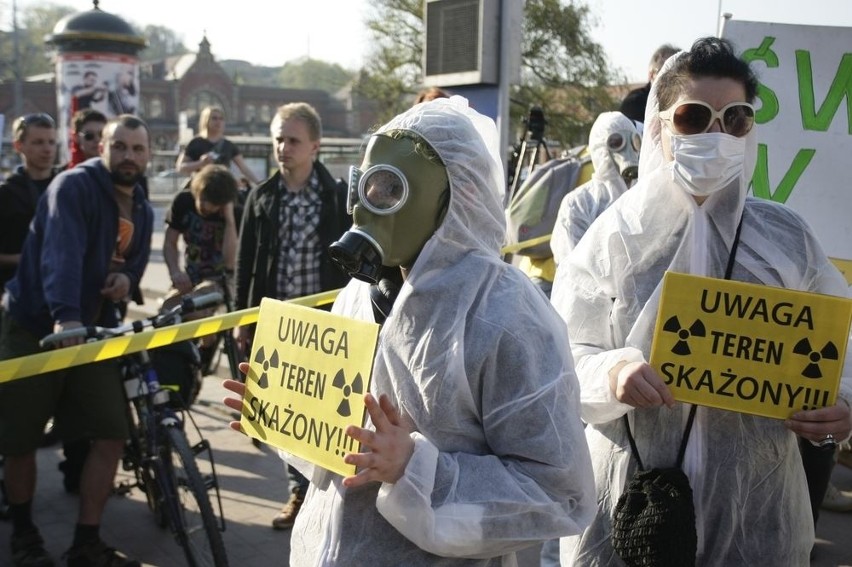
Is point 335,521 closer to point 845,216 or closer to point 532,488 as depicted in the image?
point 532,488

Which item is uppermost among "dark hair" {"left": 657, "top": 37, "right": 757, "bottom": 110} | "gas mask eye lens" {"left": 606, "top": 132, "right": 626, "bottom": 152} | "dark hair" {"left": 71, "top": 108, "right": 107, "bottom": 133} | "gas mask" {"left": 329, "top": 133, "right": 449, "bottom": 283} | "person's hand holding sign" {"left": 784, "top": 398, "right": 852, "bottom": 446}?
"dark hair" {"left": 657, "top": 37, "right": 757, "bottom": 110}

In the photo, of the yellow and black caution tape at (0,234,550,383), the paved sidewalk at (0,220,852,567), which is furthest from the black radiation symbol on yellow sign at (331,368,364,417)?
the paved sidewalk at (0,220,852,567)

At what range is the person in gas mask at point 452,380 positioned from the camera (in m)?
1.68

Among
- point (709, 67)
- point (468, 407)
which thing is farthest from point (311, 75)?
point (468, 407)

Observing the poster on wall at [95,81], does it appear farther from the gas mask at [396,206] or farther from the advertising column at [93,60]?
the gas mask at [396,206]

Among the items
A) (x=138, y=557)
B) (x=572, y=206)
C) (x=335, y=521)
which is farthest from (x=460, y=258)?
(x=138, y=557)

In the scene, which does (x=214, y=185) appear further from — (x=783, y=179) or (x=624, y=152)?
(x=783, y=179)

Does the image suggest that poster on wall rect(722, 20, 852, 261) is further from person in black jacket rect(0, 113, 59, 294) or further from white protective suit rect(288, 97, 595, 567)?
person in black jacket rect(0, 113, 59, 294)

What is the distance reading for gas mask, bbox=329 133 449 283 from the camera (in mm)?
1762

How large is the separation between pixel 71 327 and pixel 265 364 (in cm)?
216

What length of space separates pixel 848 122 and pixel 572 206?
1288mm

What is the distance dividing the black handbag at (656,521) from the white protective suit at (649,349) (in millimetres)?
90

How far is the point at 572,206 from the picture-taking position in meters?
4.20

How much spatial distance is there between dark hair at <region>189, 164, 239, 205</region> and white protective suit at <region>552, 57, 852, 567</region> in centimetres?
414
